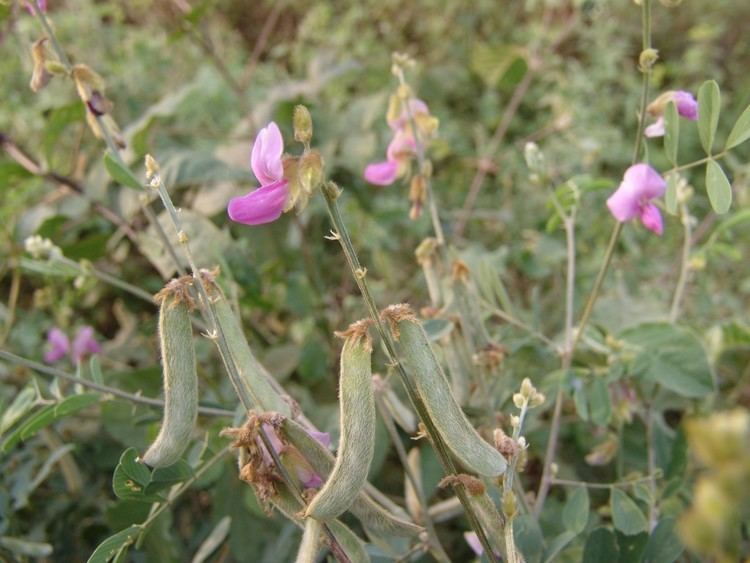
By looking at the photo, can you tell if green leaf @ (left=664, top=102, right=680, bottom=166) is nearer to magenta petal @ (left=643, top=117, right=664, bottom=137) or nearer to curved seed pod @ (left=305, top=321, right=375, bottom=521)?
magenta petal @ (left=643, top=117, right=664, bottom=137)

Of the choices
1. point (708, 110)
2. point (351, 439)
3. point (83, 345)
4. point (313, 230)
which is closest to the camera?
point (351, 439)

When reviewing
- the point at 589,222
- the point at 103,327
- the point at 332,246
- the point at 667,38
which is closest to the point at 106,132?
the point at 332,246

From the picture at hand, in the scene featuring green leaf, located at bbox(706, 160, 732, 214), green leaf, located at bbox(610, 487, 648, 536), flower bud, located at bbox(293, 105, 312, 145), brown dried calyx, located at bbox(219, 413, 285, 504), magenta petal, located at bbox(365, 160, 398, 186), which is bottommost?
green leaf, located at bbox(610, 487, 648, 536)

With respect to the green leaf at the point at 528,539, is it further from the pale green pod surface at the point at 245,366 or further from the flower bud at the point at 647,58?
the flower bud at the point at 647,58

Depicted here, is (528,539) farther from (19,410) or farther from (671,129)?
(19,410)

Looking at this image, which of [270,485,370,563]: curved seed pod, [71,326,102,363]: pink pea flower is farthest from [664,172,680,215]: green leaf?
[71,326,102,363]: pink pea flower

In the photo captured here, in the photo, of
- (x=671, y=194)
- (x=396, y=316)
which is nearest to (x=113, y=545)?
(x=396, y=316)

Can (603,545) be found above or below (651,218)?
below
